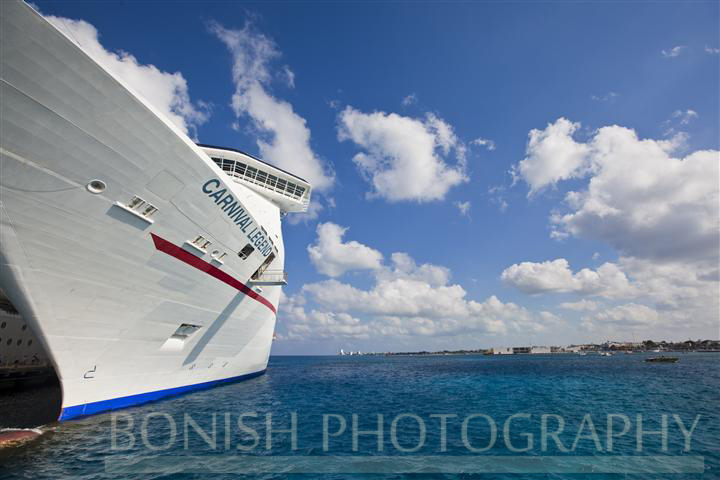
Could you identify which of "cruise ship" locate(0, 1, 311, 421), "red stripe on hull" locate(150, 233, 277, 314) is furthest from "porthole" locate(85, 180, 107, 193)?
"red stripe on hull" locate(150, 233, 277, 314)

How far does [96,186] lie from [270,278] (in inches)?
459

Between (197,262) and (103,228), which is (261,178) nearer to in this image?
(197,262)

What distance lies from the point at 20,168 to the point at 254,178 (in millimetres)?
16209

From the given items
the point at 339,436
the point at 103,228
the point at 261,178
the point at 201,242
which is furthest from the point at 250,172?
the point at 339,436

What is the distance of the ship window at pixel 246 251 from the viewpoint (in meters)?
17.0

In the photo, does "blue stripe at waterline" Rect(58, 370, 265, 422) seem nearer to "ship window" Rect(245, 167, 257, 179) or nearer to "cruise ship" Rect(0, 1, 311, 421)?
"cruise ship" Rect(0, 1, 311, 421)

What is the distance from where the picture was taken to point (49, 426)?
11156mm

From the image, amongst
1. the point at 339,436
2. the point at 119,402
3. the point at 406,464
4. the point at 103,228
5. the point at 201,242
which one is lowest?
the point at 339,436

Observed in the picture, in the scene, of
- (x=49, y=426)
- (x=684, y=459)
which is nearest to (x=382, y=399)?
(x=684, y=459)

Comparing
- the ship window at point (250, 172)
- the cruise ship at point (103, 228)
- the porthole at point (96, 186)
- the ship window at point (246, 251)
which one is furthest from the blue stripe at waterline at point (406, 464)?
the ship window at point (250, 172)

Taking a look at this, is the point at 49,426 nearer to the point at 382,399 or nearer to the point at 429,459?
the point at 429,459

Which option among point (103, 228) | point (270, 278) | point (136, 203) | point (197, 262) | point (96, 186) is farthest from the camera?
point (270, 278)

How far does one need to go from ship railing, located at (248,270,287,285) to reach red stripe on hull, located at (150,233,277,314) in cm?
65

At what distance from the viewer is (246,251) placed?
685 inches
